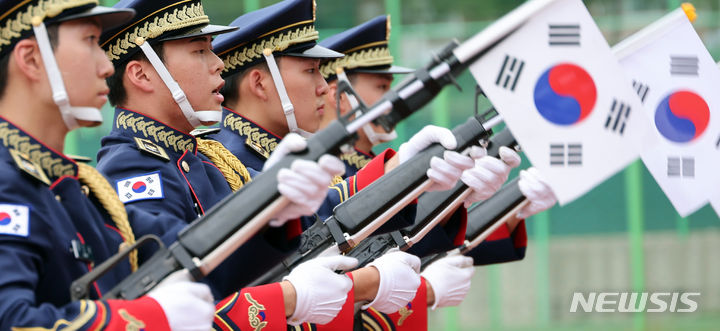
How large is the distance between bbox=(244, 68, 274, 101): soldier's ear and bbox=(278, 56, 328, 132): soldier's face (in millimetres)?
73

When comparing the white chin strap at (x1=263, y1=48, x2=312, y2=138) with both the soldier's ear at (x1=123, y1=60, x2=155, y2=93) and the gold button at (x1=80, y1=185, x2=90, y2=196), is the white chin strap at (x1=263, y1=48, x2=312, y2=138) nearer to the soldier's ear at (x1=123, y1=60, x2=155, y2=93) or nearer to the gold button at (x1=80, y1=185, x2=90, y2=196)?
the soldier's ear at (x1=123, y1=60, x2=155, y2=93)

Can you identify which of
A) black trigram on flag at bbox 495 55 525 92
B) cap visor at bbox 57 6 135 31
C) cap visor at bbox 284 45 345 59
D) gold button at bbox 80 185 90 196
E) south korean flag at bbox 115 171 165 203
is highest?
Answer: cap visor at bbox 57 6 135 31

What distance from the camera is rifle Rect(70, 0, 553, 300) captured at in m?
2.85

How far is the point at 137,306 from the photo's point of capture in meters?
2.80

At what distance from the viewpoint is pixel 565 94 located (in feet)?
10.1

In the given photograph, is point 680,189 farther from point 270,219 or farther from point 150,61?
point 150,61

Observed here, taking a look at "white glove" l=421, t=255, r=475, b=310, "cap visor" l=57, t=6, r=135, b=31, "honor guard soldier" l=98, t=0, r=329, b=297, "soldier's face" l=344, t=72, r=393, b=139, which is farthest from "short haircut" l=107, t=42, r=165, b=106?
"soldier's face" l=344, t=72, r=393, b=139

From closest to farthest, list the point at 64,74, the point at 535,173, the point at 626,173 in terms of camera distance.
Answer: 1. the point at 64,74
2. the point at 535,173
3. the point at 626,173

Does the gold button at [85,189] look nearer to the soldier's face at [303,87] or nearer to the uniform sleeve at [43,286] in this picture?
the uniform sleeve at [43,286]

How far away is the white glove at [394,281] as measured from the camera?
399 cm

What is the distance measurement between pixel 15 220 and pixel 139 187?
0.91 metres

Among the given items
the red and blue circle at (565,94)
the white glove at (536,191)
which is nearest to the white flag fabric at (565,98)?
the red and blue circle at (565,94)

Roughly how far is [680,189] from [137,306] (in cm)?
210

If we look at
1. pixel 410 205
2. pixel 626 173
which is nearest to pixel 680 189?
pixel 410 205
